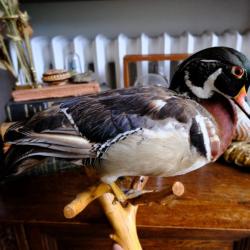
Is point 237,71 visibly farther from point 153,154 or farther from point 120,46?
point 120,46

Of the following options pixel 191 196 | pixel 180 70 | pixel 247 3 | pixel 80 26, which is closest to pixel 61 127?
pixel 180 70

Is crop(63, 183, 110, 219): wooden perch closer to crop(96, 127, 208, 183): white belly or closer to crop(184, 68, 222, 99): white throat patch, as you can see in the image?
crop(96, 127, 208, 183): white belly

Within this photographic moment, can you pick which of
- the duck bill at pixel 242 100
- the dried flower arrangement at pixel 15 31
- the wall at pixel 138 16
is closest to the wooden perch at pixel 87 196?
the duck bill at pixel 242 100

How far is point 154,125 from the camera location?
348mm

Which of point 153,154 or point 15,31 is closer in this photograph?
point 153,154

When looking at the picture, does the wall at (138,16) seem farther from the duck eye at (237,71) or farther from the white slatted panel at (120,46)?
the duck eye at (237,71)

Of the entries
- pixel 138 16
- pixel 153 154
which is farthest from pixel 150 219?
pixel 138 16

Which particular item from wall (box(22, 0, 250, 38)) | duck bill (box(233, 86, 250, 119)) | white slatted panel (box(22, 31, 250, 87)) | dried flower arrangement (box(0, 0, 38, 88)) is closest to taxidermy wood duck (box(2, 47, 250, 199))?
duck bill (box(233, 86, 250, 119))

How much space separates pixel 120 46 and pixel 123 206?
3.01 ft

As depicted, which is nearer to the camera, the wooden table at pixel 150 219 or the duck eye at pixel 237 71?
the duck eye at pixel 237 71

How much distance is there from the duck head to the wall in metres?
1.03

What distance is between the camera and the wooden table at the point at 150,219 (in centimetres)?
51

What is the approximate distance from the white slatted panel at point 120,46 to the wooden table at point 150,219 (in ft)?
2.44

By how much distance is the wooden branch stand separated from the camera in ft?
1.47
